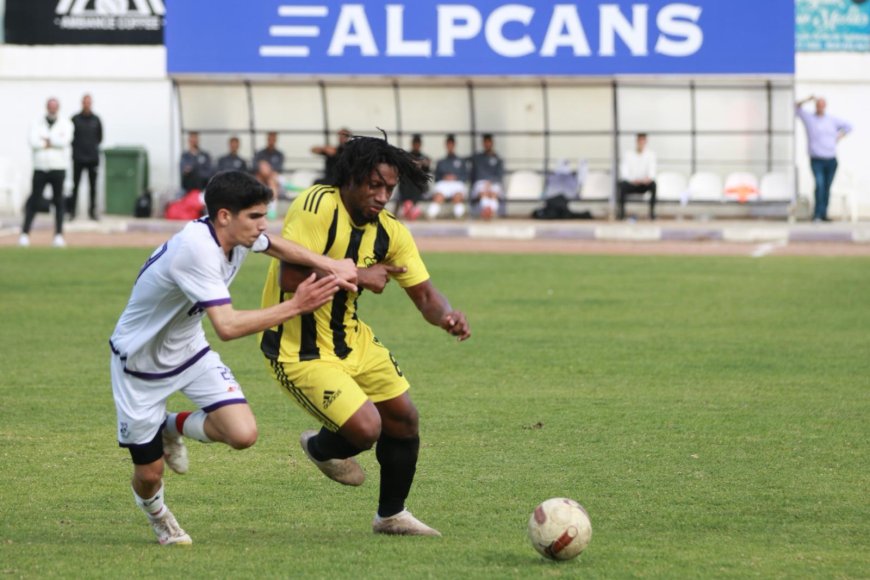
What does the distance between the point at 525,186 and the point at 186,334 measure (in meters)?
24.2

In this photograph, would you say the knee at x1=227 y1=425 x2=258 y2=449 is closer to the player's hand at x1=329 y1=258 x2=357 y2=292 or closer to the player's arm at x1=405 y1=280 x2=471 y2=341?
the player's hand at x1=329 y1=258 x2=357 y2=292

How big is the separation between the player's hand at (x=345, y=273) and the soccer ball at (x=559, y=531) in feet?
4.24

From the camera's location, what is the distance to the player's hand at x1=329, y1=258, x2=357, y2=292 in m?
6.68

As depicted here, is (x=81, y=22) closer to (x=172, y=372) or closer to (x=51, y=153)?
(x=51, y=153)

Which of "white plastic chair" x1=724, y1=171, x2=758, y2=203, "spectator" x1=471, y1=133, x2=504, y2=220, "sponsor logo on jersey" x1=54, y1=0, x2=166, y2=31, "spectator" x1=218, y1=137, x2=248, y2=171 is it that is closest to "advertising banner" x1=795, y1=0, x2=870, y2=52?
"white plastic chair" x1=724, y1=171, x2=758, y2=203

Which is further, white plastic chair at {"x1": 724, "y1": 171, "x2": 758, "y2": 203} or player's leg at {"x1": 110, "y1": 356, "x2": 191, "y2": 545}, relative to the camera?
white plastic chair at {"x1": 724, "y1": 171, "x2": 758, "y2": 203}

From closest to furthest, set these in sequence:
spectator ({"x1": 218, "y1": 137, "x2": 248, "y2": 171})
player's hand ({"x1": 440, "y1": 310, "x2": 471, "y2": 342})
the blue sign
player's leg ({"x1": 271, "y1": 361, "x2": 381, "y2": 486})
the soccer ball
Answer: the soccer ball
player's leg ({"x1": 271, "y1": 361, "x2": 381, "y2": 486})
player's hand ({"x1": 440, "y1": 310, "x2": 471, "y2": 342})
the blue sign
spectator ({"x1": 218, "y1": 137, "x2": 248, "y2": 171})

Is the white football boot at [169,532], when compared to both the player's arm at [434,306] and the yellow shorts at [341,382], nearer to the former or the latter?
the yellow shorts at [341,382]

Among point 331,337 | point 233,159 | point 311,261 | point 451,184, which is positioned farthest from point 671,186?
point 311,261

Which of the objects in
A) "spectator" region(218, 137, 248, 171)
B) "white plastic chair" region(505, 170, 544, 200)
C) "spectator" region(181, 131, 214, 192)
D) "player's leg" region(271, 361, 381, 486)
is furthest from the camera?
"white plastic chair" region(505, 170, 544, 200)

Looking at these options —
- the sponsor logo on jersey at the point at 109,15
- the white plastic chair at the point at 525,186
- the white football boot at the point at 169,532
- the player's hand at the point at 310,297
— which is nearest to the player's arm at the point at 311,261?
the player's hand at the point at 310,297

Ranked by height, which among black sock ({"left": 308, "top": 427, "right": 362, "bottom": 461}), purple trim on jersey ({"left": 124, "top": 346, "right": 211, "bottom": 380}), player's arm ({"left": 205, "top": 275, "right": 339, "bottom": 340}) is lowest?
black sock ({"left": 308, "top": 427, "right": 362, "bottom": 461})

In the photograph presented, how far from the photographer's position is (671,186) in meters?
30.5

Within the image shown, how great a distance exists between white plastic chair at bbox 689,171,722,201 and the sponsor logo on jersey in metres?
11.7
